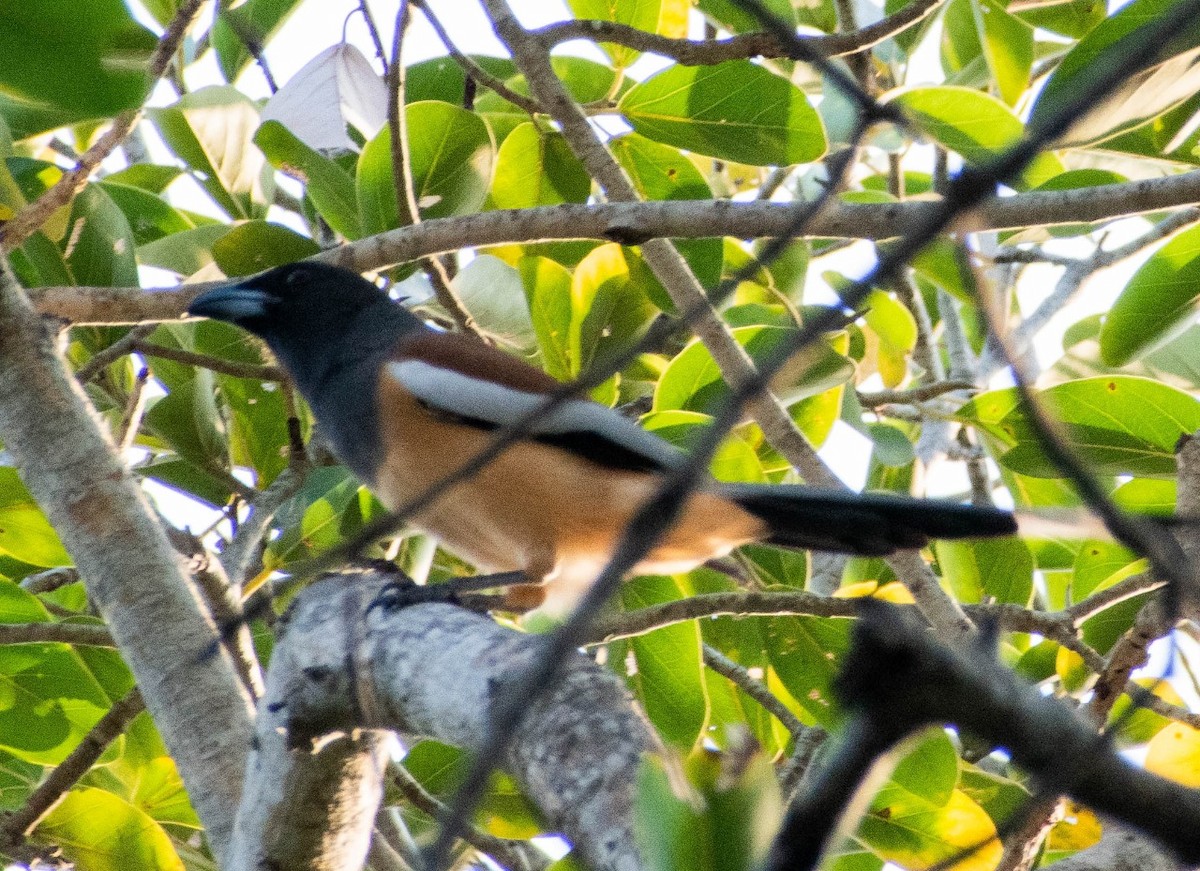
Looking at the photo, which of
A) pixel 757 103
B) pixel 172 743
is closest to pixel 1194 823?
pixel 172 743

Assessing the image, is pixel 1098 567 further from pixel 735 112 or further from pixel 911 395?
pixel 735 112

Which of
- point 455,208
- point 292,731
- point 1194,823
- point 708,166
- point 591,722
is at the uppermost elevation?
point 708,166

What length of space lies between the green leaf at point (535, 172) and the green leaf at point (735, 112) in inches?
13.0

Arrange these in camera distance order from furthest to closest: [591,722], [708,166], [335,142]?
[708,166] < [335,142] < [591,722]

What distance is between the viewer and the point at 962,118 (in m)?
3.40

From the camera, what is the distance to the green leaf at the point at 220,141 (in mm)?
3725

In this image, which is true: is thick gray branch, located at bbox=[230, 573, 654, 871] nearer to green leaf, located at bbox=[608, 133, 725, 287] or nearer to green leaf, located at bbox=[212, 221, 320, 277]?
green leaf, located at bbox=[212, 221, 320, 277]

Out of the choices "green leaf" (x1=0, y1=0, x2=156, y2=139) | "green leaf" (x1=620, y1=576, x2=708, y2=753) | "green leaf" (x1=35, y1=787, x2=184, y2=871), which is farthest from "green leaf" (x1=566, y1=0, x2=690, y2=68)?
"green leaf" (x1=0, y1=0, x2=156, y2=139)

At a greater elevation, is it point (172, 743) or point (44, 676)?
point (172, 743)

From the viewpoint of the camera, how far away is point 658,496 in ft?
2.39

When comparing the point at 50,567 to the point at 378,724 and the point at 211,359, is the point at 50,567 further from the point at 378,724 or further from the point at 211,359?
the point at 378,724

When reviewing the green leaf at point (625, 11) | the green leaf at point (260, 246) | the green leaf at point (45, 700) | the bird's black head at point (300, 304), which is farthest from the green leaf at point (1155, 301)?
the green leaf at point (45, 700)

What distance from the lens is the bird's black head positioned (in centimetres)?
359

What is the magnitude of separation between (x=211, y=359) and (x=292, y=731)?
180cm
